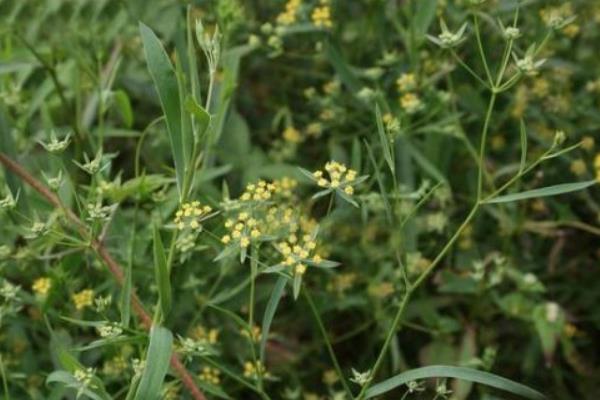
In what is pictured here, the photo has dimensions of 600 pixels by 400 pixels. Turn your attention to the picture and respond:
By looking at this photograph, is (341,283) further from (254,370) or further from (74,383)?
(74,383)

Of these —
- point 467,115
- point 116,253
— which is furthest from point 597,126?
point 116,253

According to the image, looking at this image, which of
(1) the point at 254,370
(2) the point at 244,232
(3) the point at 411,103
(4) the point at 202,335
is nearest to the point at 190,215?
(2) the point at 244,232

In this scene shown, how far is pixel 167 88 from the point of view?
1.26 metres

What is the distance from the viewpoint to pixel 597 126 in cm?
203

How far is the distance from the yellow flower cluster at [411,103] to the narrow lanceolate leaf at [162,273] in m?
0.69

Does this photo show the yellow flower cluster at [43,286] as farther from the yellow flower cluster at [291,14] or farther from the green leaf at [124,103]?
the yellow flower cluster at [291,14]

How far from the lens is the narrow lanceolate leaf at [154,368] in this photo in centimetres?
116

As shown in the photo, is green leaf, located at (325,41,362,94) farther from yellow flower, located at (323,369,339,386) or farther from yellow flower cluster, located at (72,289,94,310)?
yellow flower cluster, located at (72,289,94,310)

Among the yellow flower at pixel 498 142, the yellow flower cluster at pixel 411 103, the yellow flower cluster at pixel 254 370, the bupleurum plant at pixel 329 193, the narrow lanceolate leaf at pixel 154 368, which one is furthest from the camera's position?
the yellow flower at pixel 498 142

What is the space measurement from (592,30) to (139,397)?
1525 millimetres

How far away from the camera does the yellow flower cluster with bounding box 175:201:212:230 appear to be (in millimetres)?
1203

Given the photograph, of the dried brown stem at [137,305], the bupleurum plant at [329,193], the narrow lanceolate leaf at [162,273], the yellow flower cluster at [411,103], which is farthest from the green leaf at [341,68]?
the narrow lanceolate leaf at [162,273]

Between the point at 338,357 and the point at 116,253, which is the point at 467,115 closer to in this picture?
the point at 338,357

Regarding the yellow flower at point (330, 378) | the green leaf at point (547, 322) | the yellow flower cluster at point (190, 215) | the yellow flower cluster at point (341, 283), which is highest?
the yellow flower cluster at point (190, 215)
